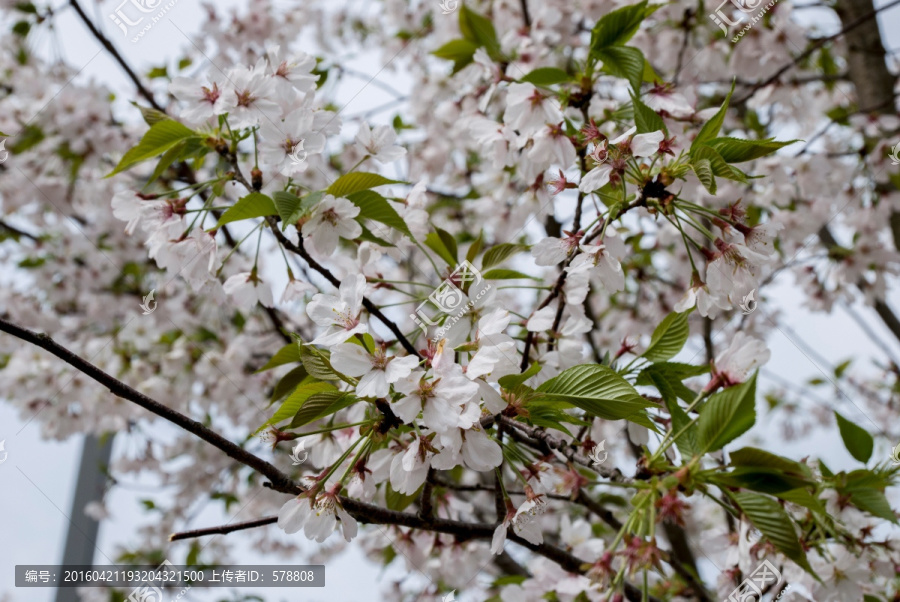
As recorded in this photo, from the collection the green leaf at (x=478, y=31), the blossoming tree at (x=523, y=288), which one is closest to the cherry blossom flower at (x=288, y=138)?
the blossoming tree at (x=523, y=288)

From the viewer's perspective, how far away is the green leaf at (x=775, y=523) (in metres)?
0.71

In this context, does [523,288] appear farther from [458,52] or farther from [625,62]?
[458,52]

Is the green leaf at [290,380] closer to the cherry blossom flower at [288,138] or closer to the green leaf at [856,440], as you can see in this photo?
the cherry blossom flower at [288,138]

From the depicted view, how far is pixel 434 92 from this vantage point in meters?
2.53

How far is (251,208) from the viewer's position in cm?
88

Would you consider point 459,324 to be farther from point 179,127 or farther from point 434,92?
point 434,92

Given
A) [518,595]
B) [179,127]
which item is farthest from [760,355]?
[179,127]

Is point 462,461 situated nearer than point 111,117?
Yes

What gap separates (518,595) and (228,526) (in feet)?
2.35

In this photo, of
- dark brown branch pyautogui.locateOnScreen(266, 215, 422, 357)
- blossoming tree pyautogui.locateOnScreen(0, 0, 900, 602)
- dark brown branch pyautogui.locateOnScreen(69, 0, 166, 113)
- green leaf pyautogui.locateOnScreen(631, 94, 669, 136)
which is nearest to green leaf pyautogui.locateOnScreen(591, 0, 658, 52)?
blossoming tree pyautogui.locateOnScreen(0, 0, 900, 602)

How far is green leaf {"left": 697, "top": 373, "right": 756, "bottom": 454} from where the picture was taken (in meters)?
0.70

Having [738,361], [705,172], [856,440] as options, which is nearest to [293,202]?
[705,172]

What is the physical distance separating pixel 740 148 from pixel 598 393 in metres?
0.39

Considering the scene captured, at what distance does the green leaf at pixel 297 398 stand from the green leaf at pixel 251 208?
25 cm
